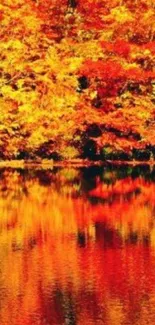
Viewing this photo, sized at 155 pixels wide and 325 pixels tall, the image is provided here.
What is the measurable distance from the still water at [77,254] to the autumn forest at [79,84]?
10309 millimetres

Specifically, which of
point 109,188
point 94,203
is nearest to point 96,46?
point 109,188

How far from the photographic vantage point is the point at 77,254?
12688mm

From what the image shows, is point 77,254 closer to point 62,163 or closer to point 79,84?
point 62,163

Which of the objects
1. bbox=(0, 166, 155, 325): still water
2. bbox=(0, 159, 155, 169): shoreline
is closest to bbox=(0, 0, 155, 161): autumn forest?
bbox=(0, 159, 155, 169): shoreline

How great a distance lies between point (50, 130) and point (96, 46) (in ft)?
13.4

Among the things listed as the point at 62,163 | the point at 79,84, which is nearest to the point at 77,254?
the point at 62,163

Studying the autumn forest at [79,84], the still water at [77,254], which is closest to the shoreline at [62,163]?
the autumn forest at [79,84]

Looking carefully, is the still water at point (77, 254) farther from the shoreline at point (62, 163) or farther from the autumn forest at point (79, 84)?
the autumn forest at point (79, 84)

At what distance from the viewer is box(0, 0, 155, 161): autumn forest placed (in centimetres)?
3447

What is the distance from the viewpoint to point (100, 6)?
1471 inches

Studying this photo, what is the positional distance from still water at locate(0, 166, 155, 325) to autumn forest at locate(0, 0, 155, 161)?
10309mm

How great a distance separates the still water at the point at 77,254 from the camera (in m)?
9.00

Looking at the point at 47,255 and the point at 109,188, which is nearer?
the point at 47,255

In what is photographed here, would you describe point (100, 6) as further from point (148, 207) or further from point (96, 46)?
point (148, 207)
